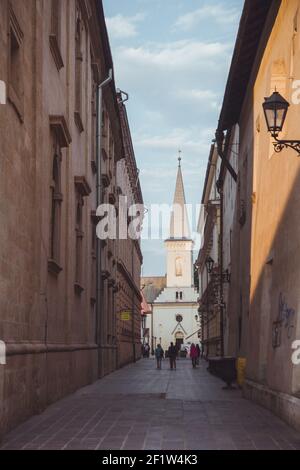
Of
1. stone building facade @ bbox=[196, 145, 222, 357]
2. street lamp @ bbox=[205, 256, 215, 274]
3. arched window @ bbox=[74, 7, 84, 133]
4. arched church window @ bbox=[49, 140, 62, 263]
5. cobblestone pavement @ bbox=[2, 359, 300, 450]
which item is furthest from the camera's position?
stone building facade @ bbox=[196, 145, 222, 357]

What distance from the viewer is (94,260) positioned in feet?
95.3

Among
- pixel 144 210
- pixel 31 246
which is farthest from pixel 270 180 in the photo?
pixel 144 210

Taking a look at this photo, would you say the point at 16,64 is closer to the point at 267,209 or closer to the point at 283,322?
the point at 283,322

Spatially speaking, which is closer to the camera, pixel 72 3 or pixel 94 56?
pixel 72 3

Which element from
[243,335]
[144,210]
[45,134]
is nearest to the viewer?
[45,134]

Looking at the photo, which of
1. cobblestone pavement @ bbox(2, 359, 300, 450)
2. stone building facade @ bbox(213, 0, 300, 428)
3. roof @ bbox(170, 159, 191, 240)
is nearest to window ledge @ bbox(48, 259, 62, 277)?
cobblestone pavement @ bbox(2, 359, 300, 450)

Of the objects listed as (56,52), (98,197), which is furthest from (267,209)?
(98,197)

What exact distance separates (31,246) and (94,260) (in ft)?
47.5

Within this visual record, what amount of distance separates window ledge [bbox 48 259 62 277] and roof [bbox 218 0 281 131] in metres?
6.80

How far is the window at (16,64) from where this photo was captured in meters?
12.7

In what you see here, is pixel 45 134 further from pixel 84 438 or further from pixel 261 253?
pixel 84 438

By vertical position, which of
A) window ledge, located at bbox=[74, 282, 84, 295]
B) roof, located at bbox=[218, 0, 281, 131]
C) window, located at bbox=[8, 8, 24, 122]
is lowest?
window ledge, located at bbox=[74, 282, 84, 295]

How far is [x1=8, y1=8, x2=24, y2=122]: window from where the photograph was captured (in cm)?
1266

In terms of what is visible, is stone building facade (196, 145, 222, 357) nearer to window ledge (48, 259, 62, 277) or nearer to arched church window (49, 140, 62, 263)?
arched church window (49, 140, 62, 263)
